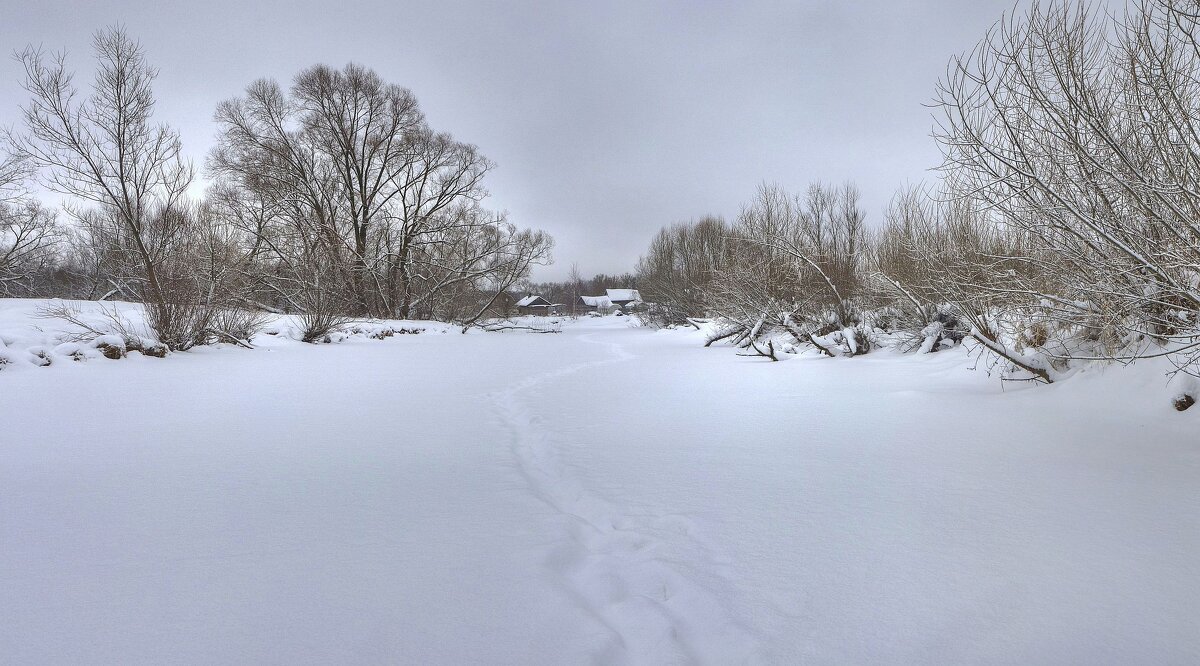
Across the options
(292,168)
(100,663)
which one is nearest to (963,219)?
(100,663)

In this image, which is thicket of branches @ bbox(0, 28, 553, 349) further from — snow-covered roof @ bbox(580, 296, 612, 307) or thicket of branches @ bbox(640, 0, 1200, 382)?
snow-covered roof @ bbox(580, 296, 612, 307)

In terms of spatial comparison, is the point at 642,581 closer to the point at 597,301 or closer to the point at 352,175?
the point at 352,175

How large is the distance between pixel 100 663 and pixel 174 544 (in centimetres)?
67

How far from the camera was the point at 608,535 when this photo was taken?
1.97m

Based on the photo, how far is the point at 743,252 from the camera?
13391 mm

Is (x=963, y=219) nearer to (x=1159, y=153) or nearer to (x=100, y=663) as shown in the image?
(x=1159, y=153)

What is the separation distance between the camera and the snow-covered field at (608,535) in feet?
4.27

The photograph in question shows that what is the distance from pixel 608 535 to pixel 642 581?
14.3 inches

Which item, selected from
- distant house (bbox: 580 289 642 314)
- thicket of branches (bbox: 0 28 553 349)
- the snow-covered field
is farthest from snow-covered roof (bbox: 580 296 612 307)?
the snow-covered field

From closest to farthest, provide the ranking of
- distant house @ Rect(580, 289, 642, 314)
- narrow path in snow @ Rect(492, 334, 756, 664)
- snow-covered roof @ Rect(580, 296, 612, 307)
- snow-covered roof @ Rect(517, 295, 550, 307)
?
narrow path in snow @ Rect(492, 334, 756, 664) < snow-covered roof @ Rect(517, 295, 550, 307) < distant house @ Rect(580, 289, 642, 314) < snow-covered roof @ Rect(580, 296, 612, 307)

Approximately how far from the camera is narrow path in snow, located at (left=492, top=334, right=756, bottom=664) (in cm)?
130

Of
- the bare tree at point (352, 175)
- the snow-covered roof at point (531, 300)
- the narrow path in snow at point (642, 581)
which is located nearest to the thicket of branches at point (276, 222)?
the bare tree at point (352, 175)

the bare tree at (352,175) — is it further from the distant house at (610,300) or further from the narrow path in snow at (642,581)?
the distant house at (610,300)

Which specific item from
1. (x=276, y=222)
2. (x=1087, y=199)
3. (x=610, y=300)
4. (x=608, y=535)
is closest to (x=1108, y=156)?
(x=1087, y=199)
